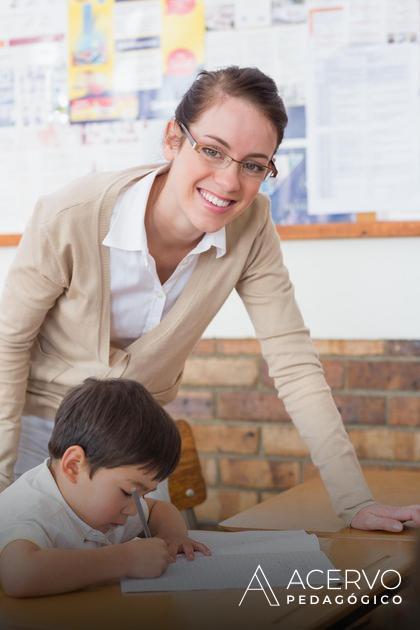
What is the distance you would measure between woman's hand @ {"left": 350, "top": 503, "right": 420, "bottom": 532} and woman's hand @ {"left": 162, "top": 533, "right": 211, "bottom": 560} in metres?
0.34

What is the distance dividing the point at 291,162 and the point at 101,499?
150 centimetres

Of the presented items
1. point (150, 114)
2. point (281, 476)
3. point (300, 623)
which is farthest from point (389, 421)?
point (300, 623)

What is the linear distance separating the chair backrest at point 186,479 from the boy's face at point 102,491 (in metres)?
0.82

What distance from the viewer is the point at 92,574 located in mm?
1157

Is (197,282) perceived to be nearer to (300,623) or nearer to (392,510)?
(392,510)

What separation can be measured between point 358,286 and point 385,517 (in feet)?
3.47

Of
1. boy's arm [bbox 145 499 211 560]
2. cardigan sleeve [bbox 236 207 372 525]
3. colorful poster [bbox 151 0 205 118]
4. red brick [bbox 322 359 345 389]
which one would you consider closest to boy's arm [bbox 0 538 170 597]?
boy's arm [bbox 145 499 211 560]

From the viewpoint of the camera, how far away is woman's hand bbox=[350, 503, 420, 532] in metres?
1.56

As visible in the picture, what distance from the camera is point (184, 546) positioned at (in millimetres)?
1370

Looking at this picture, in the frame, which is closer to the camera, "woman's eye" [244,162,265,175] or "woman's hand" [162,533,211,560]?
"woman's hand" [162,533,211,560]

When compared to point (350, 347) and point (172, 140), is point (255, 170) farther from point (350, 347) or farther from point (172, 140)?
point (350, 347)

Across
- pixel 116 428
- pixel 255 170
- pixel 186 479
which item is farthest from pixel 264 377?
pixel 116 428

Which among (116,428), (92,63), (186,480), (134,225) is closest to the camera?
(116,428)

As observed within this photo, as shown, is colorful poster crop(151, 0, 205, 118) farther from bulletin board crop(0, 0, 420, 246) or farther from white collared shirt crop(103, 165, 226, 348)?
white collared shirt crop(103, 165, 226, 348)
